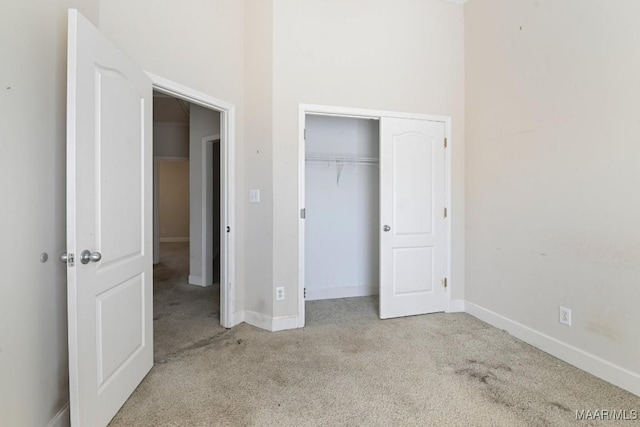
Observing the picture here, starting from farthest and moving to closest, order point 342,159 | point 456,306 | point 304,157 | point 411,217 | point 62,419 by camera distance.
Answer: point 342,159, point 456,306, point 411,217, point 304,157, point 62,419

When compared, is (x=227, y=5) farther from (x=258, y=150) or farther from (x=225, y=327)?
(x=225, y=327)

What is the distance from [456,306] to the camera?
3.16 m

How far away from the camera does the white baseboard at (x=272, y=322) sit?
2684 millimetres

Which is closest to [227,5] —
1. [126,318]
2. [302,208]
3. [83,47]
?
[83,47]

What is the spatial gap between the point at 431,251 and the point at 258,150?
2.02 m

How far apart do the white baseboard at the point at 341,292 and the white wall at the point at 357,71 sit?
90 centimetres

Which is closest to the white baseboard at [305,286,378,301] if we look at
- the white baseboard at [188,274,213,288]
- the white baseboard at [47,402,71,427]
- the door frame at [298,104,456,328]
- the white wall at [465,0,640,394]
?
the door frame at [298,104,456,328]

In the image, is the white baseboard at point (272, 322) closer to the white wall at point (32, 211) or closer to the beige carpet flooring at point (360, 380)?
the beige carpet flooring at point (360, 380)

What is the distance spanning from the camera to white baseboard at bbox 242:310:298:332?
8.80 ft

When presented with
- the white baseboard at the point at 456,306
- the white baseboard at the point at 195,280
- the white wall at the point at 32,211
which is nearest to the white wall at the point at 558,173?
the white baseboard at the point at 456,306

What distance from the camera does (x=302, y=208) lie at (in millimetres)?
2744

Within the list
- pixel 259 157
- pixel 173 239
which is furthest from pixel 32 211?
pixel 173 239

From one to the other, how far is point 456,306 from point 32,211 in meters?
3.43

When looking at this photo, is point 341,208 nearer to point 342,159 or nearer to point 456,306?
point 342,159
